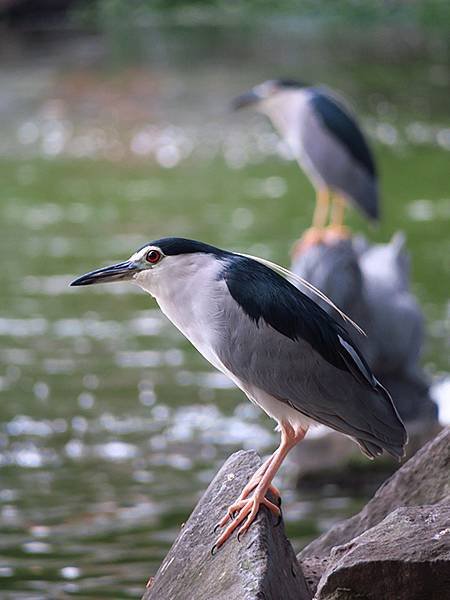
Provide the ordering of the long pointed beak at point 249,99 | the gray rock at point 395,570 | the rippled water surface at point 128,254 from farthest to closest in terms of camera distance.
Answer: the long pointed beak at point 249,99
the rippled water surface at point 128,254
the gray rock at point 395,570

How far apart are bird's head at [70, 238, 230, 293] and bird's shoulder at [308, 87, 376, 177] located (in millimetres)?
5669

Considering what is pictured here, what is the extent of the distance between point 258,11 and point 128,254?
972 inches

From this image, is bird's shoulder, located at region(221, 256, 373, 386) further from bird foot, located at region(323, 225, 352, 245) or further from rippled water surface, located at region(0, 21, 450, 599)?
bird foot, located at region(323, 225, 352, 245)

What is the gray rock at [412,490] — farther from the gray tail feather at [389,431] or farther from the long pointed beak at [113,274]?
the long pointed beak at [113,274]

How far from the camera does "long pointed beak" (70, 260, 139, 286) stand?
3.36m

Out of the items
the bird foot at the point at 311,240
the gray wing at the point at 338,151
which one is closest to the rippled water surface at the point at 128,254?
the bird foot at the point at 311,240

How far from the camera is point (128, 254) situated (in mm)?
11469

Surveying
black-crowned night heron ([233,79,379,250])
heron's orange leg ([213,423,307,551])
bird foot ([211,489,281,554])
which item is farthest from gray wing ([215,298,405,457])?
black-crowned night heron ([233,79,379,250])

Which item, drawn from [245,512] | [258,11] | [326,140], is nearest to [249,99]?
[326,140]

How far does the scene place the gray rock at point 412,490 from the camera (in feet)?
12.6

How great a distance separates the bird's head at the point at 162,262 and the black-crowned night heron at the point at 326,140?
547 centimetres

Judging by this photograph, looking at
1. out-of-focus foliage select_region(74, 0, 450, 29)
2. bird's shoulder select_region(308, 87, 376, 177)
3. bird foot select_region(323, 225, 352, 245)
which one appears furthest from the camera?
out-of-focus foliage select_region(74, 0, 450, 29)

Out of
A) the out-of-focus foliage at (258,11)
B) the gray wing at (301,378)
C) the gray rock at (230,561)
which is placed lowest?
the gray rock at (230,561)

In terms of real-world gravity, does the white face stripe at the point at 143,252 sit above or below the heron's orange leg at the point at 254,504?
above
